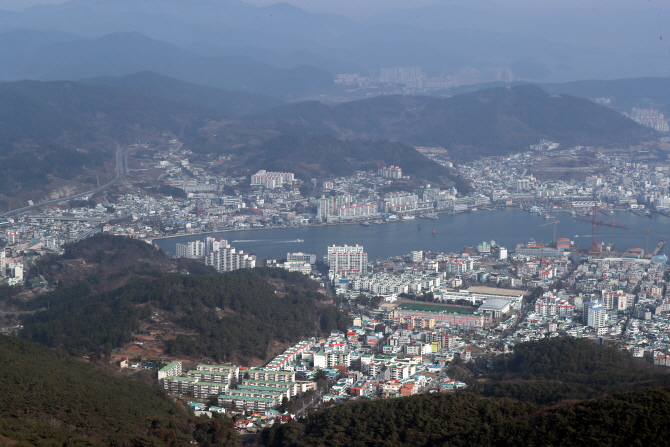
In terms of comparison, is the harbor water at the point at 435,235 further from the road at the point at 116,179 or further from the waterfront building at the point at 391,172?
the waterfront building at the point at 391,172

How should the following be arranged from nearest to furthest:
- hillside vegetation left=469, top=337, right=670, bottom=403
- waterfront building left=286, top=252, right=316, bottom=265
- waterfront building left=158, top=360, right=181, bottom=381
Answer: hillside vegetation left=469, top=337, right=670, bottom=403 → waterfront building left=158, top=360, right=181, bottom=381 → waterfront building left=286, top=252, right=316, bottom=265

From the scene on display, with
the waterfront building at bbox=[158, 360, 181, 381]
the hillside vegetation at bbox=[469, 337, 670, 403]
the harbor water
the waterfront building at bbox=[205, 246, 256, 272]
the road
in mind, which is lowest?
the waterfront building at bbox=[158, 360, 181, 381]

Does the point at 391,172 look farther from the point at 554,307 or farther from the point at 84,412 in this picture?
the point at 84,412

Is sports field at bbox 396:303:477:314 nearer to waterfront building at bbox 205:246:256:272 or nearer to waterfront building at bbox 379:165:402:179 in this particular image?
waterfront building at bbox 205:246:256:272

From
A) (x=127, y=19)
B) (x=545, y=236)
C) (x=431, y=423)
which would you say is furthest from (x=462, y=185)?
(x=127, y=19)

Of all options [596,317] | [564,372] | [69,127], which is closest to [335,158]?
[69,127]

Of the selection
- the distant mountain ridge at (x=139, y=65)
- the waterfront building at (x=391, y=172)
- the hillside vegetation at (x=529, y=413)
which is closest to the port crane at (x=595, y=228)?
the waterfront building at (x=391, y=172)

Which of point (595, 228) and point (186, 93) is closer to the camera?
point (595, 228)

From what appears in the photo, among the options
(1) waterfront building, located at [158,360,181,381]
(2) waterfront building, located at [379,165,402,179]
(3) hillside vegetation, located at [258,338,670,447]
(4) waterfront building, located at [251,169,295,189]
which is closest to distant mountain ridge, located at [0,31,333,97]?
(2) waterfront building, located at [379,165,402,179]
